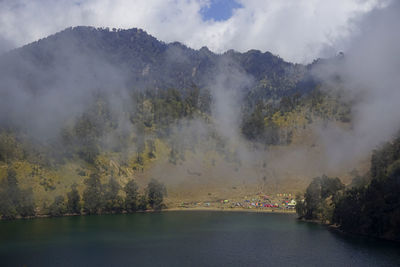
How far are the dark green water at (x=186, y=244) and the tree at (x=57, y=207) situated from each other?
1403 centimetres

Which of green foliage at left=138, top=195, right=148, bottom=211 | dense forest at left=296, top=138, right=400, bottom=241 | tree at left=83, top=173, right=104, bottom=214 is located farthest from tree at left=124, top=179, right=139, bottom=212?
dense forest at left=296, top=138, right=400, bottom=241

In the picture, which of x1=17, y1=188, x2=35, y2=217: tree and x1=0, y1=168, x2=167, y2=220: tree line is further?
x1=17, y1=188, x2=35, y2=217: tree

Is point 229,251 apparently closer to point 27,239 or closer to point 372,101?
point 27,239

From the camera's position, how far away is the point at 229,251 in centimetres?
7619

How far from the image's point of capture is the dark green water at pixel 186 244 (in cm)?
6894

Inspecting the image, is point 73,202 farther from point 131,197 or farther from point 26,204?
point 131,197

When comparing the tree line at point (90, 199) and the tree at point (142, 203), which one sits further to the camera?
the tree at point (142, 203)

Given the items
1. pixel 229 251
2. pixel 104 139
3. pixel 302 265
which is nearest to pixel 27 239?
pixel 229 251

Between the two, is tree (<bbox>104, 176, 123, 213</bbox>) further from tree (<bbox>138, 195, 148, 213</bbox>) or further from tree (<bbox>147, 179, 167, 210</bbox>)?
tree (<bbox>147, 179, 167, 210</bbox>)

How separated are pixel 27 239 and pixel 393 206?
71914mm

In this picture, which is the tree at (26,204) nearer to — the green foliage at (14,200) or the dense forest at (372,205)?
the green foliage at (14,200)

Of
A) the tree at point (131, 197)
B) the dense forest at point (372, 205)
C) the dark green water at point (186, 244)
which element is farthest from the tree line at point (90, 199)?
the dense forest at point (372, 205)

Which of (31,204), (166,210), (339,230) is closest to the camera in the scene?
(339,230)

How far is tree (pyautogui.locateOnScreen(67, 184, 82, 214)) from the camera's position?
138250 mm
